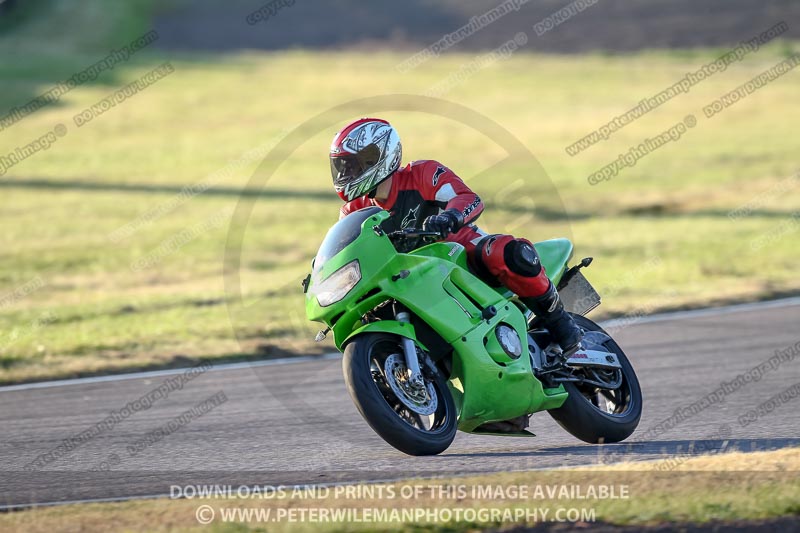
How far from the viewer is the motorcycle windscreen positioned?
628 centimetres

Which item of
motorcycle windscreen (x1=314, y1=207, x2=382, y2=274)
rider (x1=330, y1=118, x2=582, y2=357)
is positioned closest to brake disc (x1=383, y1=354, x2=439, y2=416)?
motorcycle windscreen (x1=314, y1=207, x2=382, y2=274)

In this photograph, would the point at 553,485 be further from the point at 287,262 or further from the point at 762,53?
the point at 762,53

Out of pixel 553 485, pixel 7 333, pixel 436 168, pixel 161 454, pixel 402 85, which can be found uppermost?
pixel 436 168

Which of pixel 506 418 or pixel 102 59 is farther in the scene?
pixel 102 59

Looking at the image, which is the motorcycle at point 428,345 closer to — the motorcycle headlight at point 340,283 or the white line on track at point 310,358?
the motorcycle headlight at point 340,283

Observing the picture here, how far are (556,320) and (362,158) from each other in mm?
1586

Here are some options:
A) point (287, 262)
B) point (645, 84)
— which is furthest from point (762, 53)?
point (287, 262)

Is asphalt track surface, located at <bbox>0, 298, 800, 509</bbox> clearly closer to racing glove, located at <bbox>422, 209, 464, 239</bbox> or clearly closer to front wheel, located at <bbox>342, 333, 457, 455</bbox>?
front wheel, located at <bbox>342, 333, 457, 455</bbox>

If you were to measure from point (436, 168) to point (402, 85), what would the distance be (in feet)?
116

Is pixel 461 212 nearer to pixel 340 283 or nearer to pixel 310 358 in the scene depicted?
pixel 340 283

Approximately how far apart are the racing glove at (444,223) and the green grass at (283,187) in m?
5.54

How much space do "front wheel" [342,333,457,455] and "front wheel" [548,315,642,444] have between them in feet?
3.10

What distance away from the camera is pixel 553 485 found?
17.7 ft

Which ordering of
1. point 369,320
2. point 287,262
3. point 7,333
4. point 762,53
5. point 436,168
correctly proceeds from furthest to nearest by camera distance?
point 762,53, point 287,262, point 7,333, point 436,168, point 369,320
